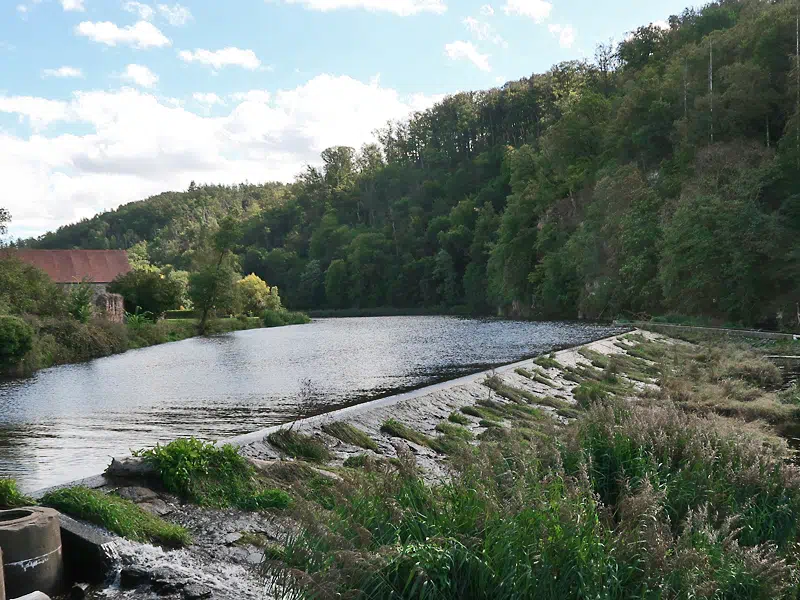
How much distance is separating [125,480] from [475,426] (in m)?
7.15

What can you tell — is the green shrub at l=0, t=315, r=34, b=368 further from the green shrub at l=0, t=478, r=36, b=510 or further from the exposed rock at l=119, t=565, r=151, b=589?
the exposed rock at l=119, t=565, r=151, b=589

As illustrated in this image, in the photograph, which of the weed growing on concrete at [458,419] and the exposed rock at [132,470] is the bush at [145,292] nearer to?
the weed growing on concrete at [458,419]

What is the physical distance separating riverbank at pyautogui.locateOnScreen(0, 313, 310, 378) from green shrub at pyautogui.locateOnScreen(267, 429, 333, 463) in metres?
22.4

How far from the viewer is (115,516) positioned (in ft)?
23.8

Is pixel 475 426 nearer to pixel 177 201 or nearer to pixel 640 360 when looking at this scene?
pixel 640 360

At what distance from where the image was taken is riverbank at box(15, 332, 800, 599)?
486cm

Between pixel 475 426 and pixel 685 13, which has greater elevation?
pixel 685 13

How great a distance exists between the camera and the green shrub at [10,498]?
7.13 meters

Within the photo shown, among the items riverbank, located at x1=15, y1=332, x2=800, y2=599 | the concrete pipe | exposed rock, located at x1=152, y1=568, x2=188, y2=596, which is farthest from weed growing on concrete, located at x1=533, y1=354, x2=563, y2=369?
the concrete pipe

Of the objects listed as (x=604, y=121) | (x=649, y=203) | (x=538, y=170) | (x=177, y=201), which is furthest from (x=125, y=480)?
(x=177, y=201)

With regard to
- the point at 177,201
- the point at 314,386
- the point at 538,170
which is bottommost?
the point at 314,386

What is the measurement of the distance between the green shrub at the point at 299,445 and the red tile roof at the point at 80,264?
57653 mm

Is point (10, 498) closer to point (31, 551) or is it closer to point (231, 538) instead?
point (31, 551)

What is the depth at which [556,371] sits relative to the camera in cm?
2130
